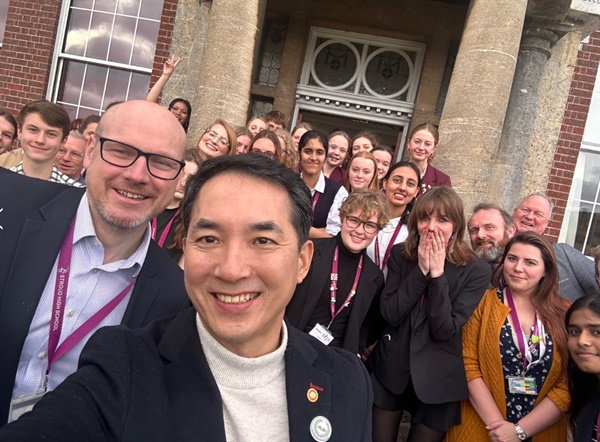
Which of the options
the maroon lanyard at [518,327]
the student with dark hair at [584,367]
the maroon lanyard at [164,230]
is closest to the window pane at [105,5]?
the maroon lanyard at [164,230]

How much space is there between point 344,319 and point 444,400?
800 mm

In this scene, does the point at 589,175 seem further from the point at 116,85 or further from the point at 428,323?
the point at 116,85

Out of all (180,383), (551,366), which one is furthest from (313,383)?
(551,366)

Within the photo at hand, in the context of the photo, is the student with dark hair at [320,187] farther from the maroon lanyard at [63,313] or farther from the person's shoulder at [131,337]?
the person's shoulder at [131,337]

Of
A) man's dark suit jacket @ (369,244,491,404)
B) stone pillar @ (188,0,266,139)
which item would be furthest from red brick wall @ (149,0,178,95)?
man's dark suit jacket @ (369,244,491,404)

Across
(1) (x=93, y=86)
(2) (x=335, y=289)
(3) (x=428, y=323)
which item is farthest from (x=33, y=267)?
(1) (x=93, y=86)

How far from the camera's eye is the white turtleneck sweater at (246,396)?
4.47ft

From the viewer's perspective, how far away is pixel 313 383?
1.50m

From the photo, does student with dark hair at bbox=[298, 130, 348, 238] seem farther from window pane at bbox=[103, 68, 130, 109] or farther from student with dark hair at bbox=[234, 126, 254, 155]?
window pane at bbox=[103, 68, 130, 109]

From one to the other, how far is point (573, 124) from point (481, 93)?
10.9ft

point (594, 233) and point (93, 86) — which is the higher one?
point (93, 86)

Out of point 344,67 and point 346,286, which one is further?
point 344,67

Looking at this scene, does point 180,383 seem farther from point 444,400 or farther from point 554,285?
point 554,285

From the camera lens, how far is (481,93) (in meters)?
4.97
